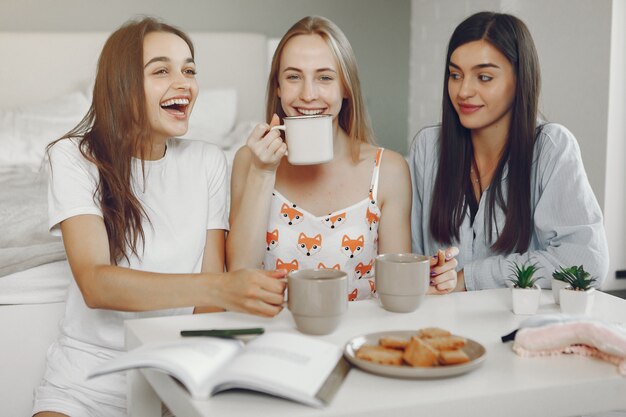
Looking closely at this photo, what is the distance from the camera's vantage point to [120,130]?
1.60 metres

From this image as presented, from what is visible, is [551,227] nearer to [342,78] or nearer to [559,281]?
[559,281]

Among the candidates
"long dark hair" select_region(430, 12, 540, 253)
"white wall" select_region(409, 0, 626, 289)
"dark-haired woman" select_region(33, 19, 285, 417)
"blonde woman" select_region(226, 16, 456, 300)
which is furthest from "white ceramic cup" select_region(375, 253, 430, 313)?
"white wall" select_region(409, 0, 626, 289)

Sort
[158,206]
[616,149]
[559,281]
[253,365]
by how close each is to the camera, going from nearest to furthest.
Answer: [253,365] → [559,281] → [158,206] → [616,149]

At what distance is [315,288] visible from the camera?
3.70ft

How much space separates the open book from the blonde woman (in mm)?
671

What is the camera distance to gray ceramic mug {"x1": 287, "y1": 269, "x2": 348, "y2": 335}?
113cm

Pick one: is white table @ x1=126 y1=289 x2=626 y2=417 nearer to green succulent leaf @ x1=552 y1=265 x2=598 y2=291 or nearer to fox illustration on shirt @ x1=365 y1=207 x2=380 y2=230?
green succulent leaf @ x1=552 y1=265 x2=598 y2=291

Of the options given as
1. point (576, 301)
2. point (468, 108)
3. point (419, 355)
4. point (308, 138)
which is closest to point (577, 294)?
A: point (576, 301)

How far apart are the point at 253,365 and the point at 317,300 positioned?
21cm

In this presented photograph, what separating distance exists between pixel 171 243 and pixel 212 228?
13 cm

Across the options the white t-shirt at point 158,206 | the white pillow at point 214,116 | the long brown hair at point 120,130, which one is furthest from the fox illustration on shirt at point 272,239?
the white pillow at point 214,116

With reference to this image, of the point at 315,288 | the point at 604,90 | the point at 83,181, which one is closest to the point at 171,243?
the point at 83,181

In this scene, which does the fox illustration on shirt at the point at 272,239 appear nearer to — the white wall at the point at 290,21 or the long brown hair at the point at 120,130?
the long brown hair at the point at 120,130

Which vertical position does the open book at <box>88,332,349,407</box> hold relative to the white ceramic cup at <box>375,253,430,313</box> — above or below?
below
